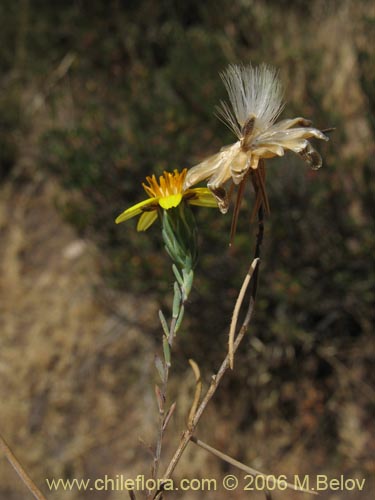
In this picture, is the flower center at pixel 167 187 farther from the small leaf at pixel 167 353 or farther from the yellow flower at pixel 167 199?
the small leaf at pixel 167 353

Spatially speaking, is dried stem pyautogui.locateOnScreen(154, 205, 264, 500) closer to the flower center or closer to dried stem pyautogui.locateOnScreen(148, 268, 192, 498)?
dried stem pyautogui.locateOnScreen(148, 268, 192, 498)

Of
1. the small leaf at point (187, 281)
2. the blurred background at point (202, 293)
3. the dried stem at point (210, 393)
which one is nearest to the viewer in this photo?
the dried stem at point (210, 393)

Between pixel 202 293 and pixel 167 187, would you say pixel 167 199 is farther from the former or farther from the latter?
pixel 202 293

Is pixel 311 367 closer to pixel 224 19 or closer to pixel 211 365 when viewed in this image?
pixel 211 365

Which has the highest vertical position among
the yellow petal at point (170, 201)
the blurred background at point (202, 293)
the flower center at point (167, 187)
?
the flower center at point (167, 187)

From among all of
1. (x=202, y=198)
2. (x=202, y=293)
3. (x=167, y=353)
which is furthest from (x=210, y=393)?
(x=202, y=293)

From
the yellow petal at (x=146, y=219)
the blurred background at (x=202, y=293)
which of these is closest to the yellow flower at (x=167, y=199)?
the yellow petal at (x=146, y=219)

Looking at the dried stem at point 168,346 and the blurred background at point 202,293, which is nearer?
the dried stem at point 168,346
